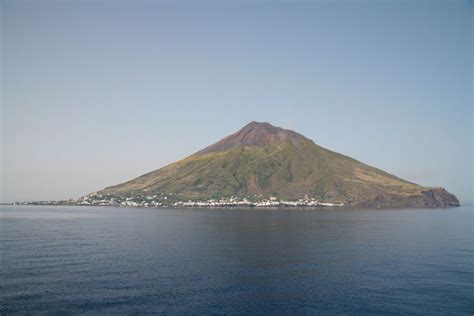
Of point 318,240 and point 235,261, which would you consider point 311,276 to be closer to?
point 235,261

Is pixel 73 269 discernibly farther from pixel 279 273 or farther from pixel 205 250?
pixel 279 273

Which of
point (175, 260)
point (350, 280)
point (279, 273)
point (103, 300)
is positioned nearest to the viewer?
point (103, 300)

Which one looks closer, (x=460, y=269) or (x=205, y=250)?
(x=460, y=269)

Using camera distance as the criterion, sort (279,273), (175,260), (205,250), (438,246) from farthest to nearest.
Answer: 1. (438,246)
2. (205,250)
3. (175,260)
4. (279,273)

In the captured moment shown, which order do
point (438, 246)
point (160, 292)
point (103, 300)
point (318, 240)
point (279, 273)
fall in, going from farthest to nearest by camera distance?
1. point (318, 240)
2. point (438, 246)
3. point (279, 273)
4. point (160, 292)
5. point (103, 300)

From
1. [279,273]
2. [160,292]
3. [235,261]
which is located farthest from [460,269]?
[160,292]

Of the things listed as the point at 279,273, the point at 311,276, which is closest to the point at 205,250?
the point at 279,273
